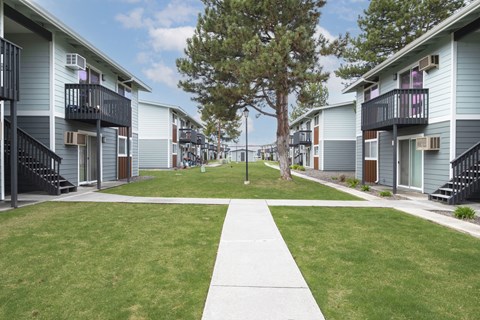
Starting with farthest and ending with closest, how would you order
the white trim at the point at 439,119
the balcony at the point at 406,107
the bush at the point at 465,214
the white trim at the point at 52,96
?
the balcony at the point at 406,107, the white trim at the point at 52,96, the white trim at the point at 439,119, the bush at the point at 465,214

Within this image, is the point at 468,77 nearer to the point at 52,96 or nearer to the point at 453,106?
the point at 453,106

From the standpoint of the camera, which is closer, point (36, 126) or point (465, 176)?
point (465, 176)

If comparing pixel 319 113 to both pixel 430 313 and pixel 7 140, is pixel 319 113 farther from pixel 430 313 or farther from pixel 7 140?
pixel 430 313

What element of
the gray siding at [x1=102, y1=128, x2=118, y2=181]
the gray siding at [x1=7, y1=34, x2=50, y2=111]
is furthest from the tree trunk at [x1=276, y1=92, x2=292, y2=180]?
the gray siding at [x1=7, y1=34, x2=50, y2=111]

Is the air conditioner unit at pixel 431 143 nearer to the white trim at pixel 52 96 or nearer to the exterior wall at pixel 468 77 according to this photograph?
the exterior wall at pixel 468 77

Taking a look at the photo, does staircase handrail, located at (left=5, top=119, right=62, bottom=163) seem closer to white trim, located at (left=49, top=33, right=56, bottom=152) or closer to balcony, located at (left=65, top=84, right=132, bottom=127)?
white trim, located at (left=49, top=33, right=56, bottom=152)

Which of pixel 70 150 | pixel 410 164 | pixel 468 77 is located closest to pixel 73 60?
pixel 70 150

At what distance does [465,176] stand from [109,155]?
15.6 metres

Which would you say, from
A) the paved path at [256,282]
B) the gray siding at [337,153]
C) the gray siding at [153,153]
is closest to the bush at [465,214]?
the paved path at [256,282]

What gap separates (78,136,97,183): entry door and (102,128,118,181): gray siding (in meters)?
0.75

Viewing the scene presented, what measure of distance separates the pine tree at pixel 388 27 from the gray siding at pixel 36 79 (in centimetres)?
1691

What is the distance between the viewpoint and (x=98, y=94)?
41.1 feet

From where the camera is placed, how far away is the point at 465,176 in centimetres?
935

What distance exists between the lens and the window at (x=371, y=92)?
1682 cm
